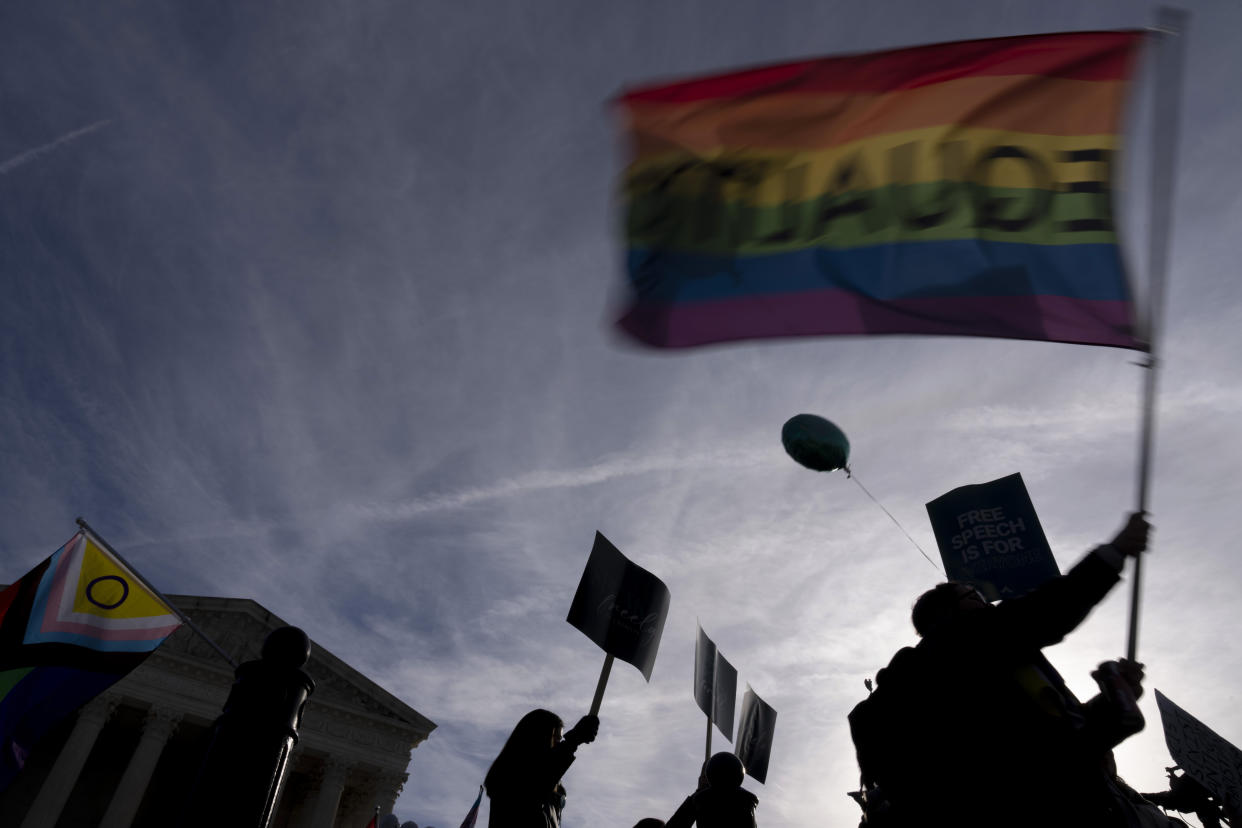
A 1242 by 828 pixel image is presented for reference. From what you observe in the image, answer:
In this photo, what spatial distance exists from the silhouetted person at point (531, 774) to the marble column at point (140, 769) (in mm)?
31980

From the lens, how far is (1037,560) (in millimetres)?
7500

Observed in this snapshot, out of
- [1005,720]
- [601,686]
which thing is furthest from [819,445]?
[1005,720]

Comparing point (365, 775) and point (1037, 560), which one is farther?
point (365, 775)

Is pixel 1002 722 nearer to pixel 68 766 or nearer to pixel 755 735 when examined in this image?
pixel 755 735

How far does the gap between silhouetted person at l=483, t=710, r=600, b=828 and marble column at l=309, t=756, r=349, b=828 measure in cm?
3259

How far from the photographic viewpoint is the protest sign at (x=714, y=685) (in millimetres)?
10383

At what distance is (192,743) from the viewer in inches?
1313

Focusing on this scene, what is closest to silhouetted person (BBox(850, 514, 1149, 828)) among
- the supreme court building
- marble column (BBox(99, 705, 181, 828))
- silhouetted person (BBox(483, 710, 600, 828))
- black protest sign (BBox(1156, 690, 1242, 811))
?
silhouetted person (BBox(483, 710, 600, 828))

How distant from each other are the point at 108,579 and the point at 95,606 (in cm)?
38

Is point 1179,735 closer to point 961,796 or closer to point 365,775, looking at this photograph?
point 961,796

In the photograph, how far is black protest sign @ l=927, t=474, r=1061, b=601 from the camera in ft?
24.6

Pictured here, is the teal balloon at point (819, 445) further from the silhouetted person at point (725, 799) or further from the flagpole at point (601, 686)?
the silhouetted person at point (725, 799)

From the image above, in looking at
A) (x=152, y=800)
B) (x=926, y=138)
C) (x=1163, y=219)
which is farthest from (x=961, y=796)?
(x=152, y=800)

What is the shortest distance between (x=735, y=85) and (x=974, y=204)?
6.13ft
